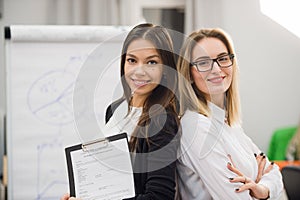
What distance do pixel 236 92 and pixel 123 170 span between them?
360mm

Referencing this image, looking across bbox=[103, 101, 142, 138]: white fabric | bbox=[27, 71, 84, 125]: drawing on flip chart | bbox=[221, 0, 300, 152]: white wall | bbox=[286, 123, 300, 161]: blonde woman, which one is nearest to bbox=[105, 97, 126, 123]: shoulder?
bbox=[103, 101, 142, 138]: white fabric

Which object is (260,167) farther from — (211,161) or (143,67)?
(143,67)

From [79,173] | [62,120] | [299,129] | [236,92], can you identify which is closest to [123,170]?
[79,173]

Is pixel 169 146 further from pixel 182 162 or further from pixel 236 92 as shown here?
pixel 236 92

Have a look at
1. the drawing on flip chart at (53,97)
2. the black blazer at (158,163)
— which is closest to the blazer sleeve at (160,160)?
the black blazer at (158,163)

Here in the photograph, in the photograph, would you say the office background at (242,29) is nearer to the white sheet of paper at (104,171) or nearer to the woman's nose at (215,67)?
the woman's nose at (215,67)

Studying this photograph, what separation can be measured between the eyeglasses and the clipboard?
250 mm

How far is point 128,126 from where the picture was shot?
117 cm

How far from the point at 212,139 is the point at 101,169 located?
0.91 ft

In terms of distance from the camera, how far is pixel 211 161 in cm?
115

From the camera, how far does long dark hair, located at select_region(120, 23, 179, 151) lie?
45.0 inches

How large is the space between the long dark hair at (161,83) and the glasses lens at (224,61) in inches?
4.5

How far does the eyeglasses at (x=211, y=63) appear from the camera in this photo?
1.18 metres

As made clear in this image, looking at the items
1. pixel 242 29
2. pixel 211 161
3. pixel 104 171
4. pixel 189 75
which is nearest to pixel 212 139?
pixel 211 161
